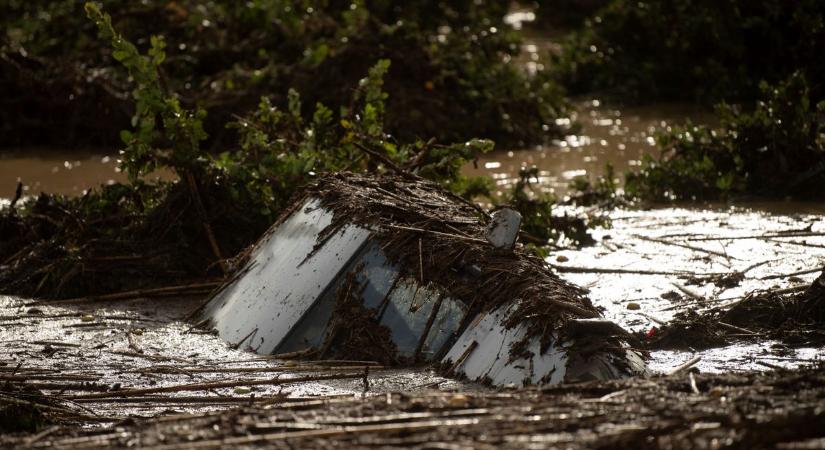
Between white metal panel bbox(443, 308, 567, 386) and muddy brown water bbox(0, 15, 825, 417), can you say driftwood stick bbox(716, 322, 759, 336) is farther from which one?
white metal panel bbox(443, 308, 567, 386)

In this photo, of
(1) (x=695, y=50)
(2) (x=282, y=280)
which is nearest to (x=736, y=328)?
(2) (x=282, y=280)

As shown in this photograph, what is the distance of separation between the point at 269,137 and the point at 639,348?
3.72 metres

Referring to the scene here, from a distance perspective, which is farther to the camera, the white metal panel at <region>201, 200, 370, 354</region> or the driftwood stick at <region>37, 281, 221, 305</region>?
the driftwood stick at <region>37, 281, 221, 305</region>

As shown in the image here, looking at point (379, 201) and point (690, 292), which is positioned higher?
point (379, 201)

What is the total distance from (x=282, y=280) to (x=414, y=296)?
82 centimetres

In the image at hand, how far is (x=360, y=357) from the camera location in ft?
16.4

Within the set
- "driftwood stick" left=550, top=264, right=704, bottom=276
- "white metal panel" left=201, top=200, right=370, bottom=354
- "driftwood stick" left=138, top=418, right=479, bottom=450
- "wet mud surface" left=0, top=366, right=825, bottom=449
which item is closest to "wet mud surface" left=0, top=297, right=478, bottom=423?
"white metal panel" left=201, top=200, right=370, bottom=354

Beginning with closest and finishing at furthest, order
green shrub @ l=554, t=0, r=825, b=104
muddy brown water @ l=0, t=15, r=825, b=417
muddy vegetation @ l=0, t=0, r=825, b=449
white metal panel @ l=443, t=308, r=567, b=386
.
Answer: muddy vegetation @ l=0, t=0, r=825, b=449, white metal panel @ l=443, t=308, r=567, b=386, muddy brown water @ l=0, t=15, r=825, b=417, green shrub @ l=554, t=0, r=825, b=104

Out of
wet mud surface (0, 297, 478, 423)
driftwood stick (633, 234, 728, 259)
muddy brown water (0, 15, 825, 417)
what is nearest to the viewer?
wet mud surface (0, 297, 478, 423)

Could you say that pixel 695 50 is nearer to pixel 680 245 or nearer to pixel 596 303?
pixel 680 245

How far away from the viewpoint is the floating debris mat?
4.34m

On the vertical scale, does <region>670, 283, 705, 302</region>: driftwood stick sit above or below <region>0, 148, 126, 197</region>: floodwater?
below

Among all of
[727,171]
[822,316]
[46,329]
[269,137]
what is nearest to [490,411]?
[822,316]

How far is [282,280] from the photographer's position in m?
5.51
